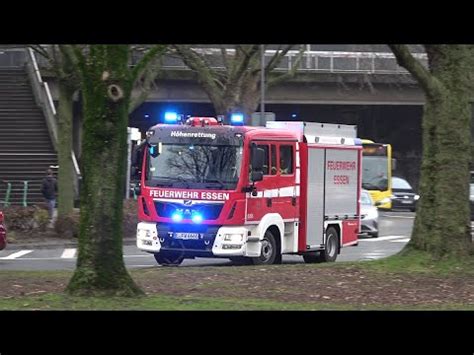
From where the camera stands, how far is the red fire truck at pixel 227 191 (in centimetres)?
1883

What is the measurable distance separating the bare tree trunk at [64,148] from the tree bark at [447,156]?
1467 cm

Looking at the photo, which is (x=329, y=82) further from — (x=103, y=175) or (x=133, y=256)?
(x=103, y=175)

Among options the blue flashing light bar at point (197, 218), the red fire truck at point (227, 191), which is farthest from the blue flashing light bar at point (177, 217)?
the blue flashing light bar at point (197, 218)

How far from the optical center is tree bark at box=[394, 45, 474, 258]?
1565 centimetres

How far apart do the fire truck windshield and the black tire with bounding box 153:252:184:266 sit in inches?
59.7

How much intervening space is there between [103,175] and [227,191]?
678 cm

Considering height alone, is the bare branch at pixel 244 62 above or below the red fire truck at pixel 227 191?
above

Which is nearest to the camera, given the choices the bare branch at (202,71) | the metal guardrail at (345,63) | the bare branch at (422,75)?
the bare branch at (422,75)

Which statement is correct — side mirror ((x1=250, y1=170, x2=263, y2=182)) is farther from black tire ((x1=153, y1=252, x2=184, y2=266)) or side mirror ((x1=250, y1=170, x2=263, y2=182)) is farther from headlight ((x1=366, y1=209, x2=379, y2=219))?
headlight ((x1=366, y1=209, x2=379, y2=219))

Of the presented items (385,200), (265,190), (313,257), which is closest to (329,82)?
(385,200)

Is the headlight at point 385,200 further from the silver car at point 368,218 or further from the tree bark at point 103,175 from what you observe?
the tree bark at point 103,175

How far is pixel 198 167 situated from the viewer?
1911 centimetres

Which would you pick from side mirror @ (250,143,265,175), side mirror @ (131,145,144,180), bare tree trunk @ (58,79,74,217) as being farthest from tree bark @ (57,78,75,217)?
side mirror @ (250,143,265,175)
